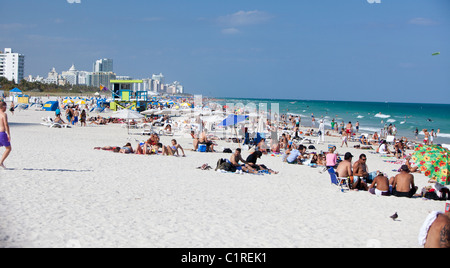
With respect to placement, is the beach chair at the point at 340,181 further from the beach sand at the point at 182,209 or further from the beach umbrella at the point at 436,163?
the beach umbrella at the point at 436,163

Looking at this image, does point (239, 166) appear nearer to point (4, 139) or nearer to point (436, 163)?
point (436, 163)

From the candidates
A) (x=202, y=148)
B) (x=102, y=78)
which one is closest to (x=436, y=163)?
(x=202, y=148)

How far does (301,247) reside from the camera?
4754mm

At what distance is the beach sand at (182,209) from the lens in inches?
191

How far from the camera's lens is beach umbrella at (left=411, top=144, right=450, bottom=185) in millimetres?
7465

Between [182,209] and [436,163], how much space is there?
4.88m

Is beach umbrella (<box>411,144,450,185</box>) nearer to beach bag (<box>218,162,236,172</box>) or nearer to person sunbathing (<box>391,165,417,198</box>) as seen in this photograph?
person sunbathing (<box>391,165,417,198</box>)

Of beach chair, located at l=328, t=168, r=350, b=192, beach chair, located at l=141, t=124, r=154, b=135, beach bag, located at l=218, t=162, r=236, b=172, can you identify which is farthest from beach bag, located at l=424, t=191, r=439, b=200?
beach chair, located at l=141, t=124, r=154, b=135

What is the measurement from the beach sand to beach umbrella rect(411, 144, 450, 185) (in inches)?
20.8

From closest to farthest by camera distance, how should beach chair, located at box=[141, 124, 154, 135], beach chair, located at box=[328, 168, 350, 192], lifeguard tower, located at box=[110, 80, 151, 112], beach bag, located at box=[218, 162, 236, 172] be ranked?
1. beach chair, located at box=[328, 168, 350, 192]
2. beach bag, located at box=[218, 162, 236, 172]
3. beach chair, located at box=[141, 124, 154, 135]
4. lifeguard tower, located at box=[110, 80, 151, 112]
